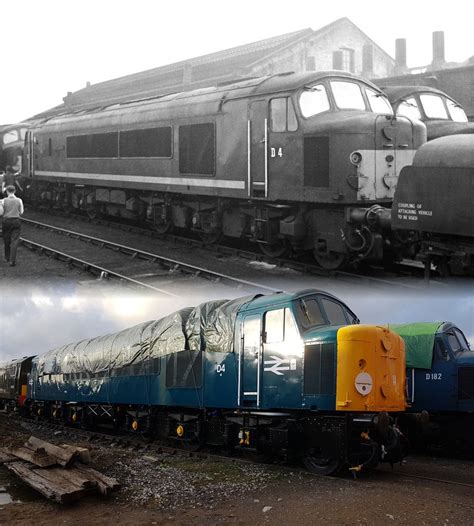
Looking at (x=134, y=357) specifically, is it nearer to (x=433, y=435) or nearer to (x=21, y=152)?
(x=433, y=435)

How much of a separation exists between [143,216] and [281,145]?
815 cm

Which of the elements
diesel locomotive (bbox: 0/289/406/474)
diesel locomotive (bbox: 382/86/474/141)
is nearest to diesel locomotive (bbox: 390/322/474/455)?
diesel locomotive (bbox: 0/289/406/474)

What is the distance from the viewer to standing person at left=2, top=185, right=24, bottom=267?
17.3m

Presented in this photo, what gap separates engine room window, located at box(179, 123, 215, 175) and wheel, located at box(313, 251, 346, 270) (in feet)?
14.1

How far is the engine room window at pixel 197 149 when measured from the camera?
18438 mm

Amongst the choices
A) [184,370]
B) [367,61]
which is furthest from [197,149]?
[367,61]

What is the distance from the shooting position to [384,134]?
603 inches

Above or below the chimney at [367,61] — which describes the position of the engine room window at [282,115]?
below

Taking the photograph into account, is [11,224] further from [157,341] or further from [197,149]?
[157,341]

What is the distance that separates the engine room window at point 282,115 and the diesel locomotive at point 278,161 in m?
0.02

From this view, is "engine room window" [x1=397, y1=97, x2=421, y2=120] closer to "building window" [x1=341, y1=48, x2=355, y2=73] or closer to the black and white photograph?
the black and white photograph

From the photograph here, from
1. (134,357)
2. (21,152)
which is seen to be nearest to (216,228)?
(134,357)

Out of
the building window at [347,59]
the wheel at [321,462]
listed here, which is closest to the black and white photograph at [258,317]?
the wheel at [321,462]

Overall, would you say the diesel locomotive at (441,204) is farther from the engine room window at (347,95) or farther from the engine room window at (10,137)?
the engine room window at (10,137)
